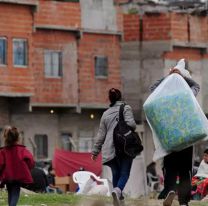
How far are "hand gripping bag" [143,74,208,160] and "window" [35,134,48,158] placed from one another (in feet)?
111

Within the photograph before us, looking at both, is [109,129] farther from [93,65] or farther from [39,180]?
[93,65]

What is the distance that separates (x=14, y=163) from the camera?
16.4 metres

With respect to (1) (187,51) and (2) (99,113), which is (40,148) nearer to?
(2) (99,113)

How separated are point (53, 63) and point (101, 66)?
115 inches

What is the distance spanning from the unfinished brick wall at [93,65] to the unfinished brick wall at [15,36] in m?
3.46

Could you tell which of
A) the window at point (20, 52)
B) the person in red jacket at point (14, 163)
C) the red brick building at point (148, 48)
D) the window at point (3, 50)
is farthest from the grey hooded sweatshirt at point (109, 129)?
the red brick building at point (148, 48)

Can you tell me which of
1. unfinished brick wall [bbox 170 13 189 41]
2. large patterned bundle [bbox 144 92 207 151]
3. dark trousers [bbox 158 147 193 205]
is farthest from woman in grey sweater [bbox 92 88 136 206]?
unfinished brick wall [bbox 170 13 189 41]

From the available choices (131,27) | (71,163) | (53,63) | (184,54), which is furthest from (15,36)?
(184,54)

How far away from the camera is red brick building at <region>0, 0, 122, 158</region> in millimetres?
48828

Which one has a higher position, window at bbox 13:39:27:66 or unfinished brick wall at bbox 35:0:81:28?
unfinished brick wall at bbox 35:0:81:28

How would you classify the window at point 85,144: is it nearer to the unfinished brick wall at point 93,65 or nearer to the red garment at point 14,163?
the unfinished brick wall at point 93,65

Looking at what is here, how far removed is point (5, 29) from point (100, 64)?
6125 mm

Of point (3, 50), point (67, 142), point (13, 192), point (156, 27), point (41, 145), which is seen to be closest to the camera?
point (13, 192)

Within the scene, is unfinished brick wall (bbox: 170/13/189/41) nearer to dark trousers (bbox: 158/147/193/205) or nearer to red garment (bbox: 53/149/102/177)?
red garment (bbox: 53/149/102/177)
